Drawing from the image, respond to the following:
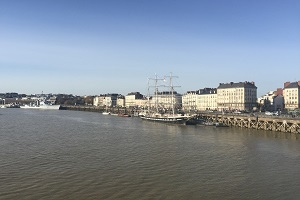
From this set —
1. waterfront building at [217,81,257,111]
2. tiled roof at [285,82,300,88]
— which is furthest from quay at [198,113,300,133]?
tiled roof at [285,82,300,88]

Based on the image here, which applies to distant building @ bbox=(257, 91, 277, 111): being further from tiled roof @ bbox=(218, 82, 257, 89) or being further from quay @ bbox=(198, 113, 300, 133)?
quay @ bbox=(198, 113, 300, 133)

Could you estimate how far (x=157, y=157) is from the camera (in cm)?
3444

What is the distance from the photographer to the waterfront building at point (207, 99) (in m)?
158

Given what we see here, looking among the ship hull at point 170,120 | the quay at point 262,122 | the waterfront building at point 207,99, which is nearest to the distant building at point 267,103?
the waterfront building at point 207,99

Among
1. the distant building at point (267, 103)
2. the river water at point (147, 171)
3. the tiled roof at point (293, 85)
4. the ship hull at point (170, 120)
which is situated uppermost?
the tiled roof at point (293, 85)

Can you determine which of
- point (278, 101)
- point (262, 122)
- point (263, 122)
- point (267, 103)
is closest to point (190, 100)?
point (267, 103)

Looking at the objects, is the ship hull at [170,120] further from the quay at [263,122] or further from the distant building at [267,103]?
the distant building at [267,103]

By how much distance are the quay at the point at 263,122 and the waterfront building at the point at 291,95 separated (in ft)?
205

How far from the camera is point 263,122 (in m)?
66.2

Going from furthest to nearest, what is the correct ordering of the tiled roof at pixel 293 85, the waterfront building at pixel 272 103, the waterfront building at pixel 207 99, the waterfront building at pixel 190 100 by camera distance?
the waterfront building at pixel 190 100
the waterfront building at pixel 207 99
the waterfront building at pixel 272 103
the tiled roof at pixel 293 85

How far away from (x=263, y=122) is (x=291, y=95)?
78193 millimetres

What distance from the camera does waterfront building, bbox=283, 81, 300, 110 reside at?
134 m

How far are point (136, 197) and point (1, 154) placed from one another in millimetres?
19874

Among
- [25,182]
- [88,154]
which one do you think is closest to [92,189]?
[25,182]
